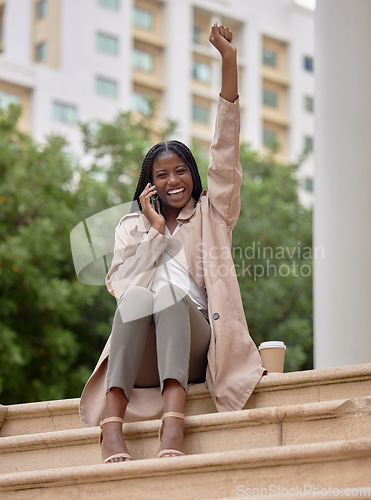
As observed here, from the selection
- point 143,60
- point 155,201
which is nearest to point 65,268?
point 155,201

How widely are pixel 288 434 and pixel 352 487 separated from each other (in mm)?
587

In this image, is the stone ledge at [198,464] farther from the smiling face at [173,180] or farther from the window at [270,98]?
the window at [270,98]

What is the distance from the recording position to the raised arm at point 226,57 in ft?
12.9

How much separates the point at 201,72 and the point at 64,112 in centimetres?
896

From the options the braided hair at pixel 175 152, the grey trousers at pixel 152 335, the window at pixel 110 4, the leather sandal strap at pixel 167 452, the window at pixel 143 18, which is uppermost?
the window at pixel 143 18

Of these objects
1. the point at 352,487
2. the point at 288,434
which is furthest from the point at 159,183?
the point at 352,487

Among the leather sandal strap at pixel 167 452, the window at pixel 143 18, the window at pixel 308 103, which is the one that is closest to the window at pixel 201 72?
the window at pixel 143 18

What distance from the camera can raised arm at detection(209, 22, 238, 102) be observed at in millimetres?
3926

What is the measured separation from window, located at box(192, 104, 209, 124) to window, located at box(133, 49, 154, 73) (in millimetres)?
2582

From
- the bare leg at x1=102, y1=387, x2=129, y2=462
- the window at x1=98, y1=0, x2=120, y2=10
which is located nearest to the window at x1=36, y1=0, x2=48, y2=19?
the window at x1=98, y1=0, x2=120, y2=10

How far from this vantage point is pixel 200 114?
127ft

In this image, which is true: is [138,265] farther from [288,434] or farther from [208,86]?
[208,86]

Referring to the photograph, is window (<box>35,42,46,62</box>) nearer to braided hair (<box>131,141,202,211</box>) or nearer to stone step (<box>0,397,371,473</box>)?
braided hair (<box>131,141,202,211</box>)

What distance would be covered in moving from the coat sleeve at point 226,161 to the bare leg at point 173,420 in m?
0.95
